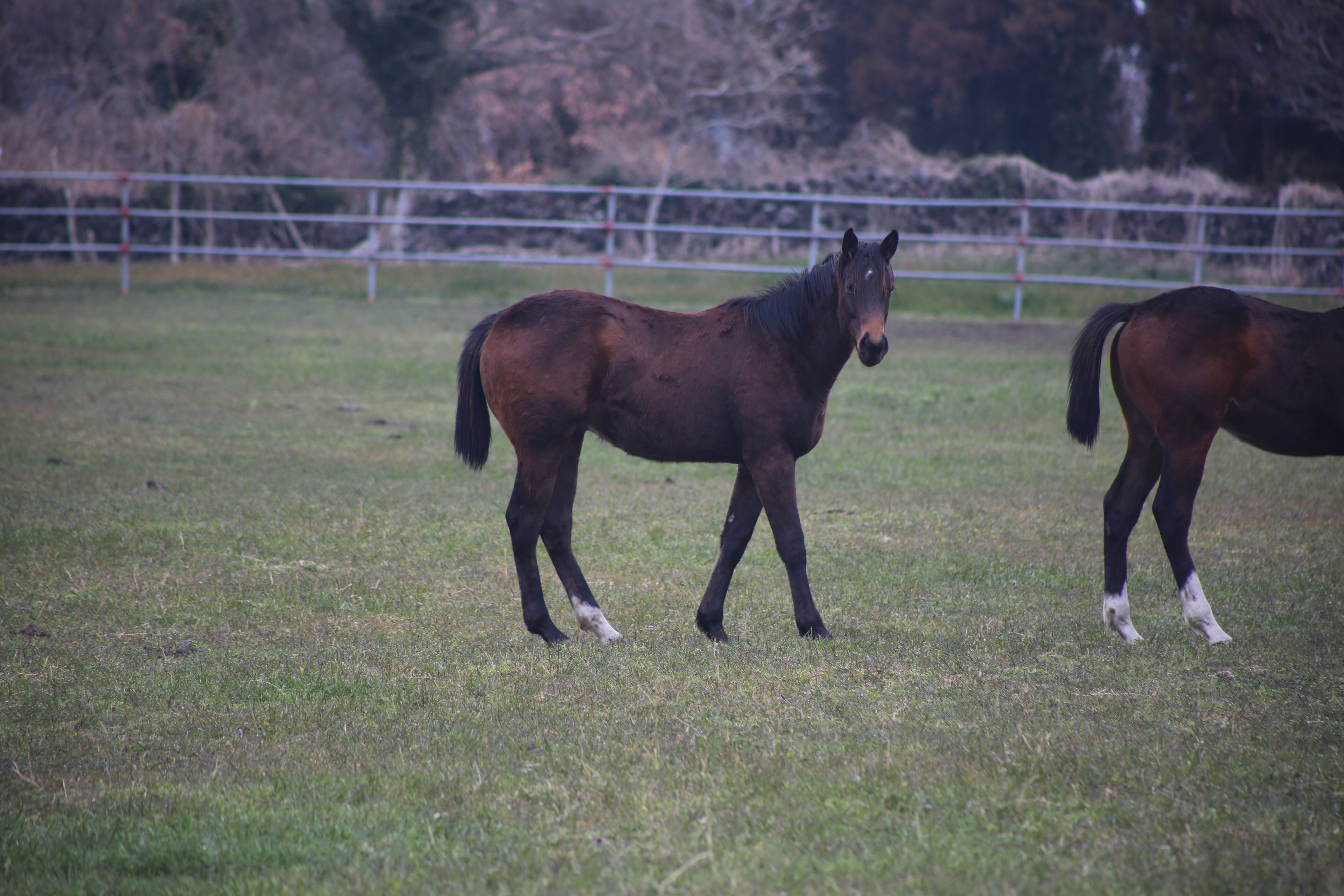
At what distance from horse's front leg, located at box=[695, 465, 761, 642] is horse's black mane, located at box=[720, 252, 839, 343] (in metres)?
0.62

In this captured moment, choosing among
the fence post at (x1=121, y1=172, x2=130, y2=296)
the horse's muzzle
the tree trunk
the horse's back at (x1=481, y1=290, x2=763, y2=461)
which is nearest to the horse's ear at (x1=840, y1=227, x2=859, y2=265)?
the horse's muzzle

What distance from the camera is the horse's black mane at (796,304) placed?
484 centimetres

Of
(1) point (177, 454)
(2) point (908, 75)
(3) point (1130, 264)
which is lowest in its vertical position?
(1) point (177, 454)

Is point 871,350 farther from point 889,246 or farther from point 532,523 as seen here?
point 532,523

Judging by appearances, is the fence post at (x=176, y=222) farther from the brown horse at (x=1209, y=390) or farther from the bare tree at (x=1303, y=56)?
the bare tree at (x=1303, y=56)

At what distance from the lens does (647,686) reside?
4.14 metres

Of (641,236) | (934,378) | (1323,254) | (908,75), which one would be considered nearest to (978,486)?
(934,378)

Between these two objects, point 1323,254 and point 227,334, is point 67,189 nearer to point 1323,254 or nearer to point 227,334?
point 227,334

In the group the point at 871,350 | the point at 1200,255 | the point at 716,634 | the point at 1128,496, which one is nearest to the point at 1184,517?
the point at 1128,496

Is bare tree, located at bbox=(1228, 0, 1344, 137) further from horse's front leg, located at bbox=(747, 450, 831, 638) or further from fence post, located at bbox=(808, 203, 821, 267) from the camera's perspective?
horse's front leg, located at bbox=(747, 450, 831, 638)

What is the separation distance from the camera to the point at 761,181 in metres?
24.4

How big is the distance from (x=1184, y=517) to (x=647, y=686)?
248 cm

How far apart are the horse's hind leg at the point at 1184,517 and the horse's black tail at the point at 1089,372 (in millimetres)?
420

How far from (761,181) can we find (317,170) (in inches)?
453
